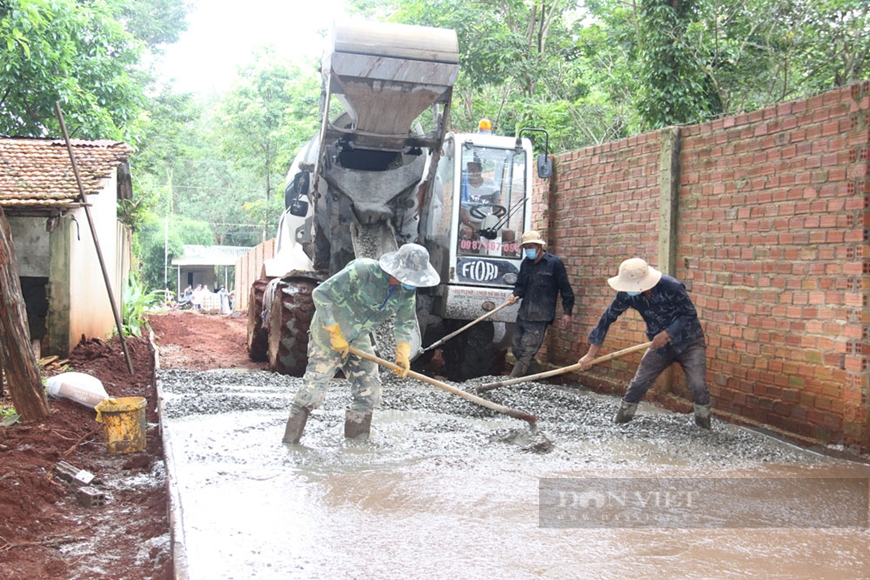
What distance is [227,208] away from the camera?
148 feet

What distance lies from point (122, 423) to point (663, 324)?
4074 mm

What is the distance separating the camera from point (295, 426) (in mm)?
5520

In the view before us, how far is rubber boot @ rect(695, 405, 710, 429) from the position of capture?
19.6ft

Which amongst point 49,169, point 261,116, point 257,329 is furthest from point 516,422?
point 261,116

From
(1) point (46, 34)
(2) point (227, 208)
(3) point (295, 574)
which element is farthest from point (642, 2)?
(2) point (227, 208)

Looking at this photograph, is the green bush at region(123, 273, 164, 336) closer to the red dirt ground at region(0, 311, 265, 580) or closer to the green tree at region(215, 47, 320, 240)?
the red dirt ground at region(0, 311, 265, 580)

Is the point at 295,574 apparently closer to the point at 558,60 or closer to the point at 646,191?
the point at 646,191

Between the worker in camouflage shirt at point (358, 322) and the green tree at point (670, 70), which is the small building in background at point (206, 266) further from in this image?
the worker in camouflage shirt at point (358, 322)

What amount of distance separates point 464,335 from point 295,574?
5913 millimetres

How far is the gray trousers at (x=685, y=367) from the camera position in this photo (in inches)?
235

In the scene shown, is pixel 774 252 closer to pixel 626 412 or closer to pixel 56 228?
pixel 626 412

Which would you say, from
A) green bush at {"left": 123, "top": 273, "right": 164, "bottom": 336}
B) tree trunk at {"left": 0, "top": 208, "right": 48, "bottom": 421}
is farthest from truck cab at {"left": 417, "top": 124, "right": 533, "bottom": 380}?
green bush at {"left": 123, "top": 273, "right": 164, "bottom": 336}

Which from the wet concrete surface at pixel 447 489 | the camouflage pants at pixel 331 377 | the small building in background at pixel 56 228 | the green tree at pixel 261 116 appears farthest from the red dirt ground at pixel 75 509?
the green tree at pixel 261 116

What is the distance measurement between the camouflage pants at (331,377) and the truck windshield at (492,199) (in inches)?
122
